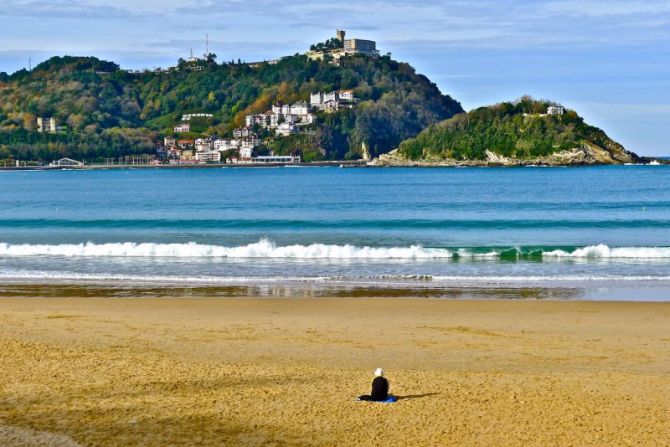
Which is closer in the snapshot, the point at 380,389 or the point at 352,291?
the point at 380,389

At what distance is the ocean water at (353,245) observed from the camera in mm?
20641

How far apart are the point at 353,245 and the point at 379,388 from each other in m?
21.3

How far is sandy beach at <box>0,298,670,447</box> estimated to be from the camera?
822 cm

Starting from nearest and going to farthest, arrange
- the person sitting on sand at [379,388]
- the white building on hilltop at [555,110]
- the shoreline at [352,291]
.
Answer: the person sitting on sand at [379,388]
the shoreline at [352,291]
the white building on hilltop at [555,110]

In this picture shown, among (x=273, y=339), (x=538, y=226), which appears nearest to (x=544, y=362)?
(x=273, y=339)

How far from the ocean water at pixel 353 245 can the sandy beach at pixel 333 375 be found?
185 inches

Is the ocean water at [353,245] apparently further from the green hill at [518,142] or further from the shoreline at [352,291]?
the green hill at [518,142]

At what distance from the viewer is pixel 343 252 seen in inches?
1051

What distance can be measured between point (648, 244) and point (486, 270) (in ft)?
35.2

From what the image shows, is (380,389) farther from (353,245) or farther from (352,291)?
(353,245)

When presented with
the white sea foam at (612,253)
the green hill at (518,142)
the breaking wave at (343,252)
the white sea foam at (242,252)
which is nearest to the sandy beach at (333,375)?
the white sea foam at (612,253)

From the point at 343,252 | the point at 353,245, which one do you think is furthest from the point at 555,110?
the point at 343,252

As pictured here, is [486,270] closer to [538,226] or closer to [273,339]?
[273,339]

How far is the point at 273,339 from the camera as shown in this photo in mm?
12805
